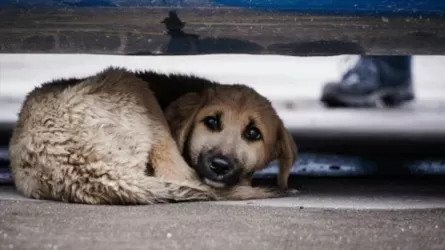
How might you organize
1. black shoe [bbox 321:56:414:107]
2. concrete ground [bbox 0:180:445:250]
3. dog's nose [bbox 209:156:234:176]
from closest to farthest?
1. concrete ground [bbox 0:180:445:250]
2. dog's nose [bbox 209:156:234:176]
3. black shoe [bbox 321:56:414:107]

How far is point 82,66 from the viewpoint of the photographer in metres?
11.0

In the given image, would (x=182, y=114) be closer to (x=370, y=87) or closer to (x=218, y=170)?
(x=218, y=170)

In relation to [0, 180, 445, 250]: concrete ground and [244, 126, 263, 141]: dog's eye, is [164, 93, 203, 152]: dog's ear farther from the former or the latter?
[0, 180, 445, 250]: concrete ground

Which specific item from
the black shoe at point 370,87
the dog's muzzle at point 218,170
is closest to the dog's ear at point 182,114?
the dog's muzzle at point 218,170

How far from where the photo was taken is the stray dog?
4.44 meters

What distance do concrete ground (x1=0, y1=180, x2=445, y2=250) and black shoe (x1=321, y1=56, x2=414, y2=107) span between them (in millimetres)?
5671

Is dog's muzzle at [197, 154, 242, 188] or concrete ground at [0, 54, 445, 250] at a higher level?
dog's muzzle at [197, 154, 242, 188]

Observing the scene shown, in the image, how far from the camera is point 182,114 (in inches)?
204

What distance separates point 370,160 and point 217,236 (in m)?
3.49

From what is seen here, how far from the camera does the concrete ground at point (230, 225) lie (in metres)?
3.43

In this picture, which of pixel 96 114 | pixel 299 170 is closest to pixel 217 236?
pixel 96 114

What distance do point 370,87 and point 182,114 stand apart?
5809 mm

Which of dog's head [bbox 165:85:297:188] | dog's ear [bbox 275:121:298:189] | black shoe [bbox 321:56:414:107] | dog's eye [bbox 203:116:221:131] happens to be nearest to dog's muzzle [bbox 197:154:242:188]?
dog's head [bbox 165:85:297:188]

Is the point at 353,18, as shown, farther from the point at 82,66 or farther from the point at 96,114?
the point at 82,66
